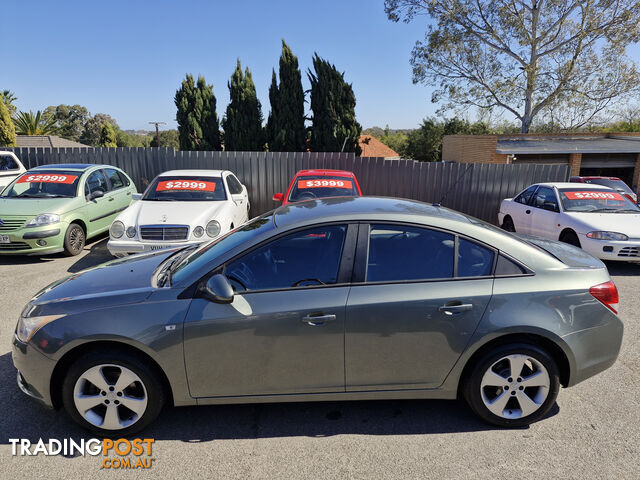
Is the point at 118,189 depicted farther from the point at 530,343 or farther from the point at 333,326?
the point at 530,343

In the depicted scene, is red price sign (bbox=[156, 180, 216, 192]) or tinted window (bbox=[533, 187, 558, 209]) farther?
tinted window (bbox=[533, 187, 558, 209])

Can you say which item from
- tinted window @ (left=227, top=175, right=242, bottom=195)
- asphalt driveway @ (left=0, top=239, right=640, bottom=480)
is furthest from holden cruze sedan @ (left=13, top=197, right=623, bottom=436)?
tinted window @ (left=227, top=175, right=242, bottom=195)

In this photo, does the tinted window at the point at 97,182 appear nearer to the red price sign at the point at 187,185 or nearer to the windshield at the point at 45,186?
the windshield at the point at 45,186

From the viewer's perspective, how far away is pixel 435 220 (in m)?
2.93

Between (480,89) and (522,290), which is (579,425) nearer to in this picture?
(522,290)

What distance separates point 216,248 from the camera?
310 centimetres

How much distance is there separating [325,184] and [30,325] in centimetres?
576

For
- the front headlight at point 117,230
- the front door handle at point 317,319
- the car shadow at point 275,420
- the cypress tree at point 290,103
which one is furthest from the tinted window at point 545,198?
the cypress tree at point 290,103

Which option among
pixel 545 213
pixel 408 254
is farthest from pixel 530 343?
pixel 545 213

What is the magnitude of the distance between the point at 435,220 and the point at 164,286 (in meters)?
1.90

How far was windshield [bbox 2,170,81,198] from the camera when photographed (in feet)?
25.6

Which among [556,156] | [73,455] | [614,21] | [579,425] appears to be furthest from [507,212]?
[614,21]

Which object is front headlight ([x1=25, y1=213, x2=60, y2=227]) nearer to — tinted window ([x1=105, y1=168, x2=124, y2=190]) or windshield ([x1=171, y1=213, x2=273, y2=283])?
tinted window ([x1=105, y1=168, x2=124, y2=190])

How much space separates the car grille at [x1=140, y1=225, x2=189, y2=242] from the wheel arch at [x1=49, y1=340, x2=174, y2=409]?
12.4 ft
